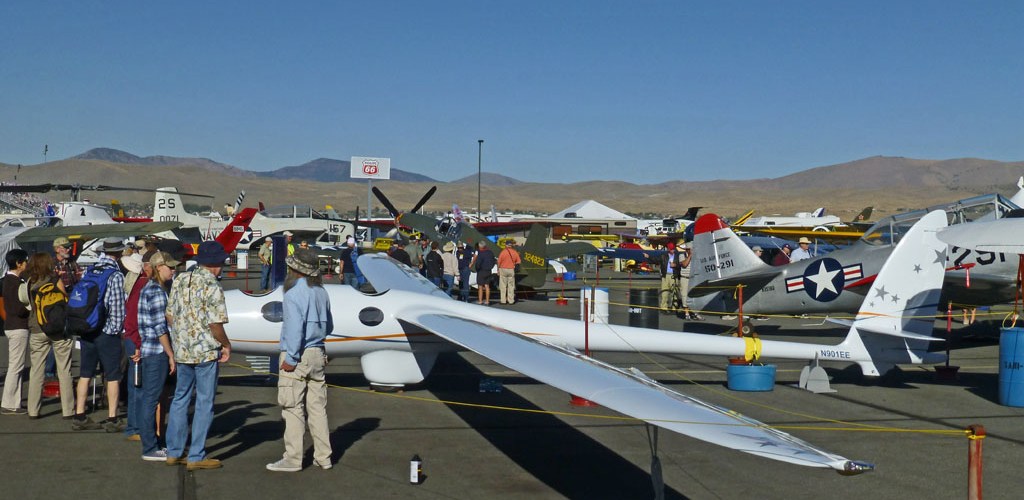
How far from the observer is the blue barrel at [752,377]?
10859 millimetres

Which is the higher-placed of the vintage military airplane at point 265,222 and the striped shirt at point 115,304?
the vintage military airplane at point 265,222

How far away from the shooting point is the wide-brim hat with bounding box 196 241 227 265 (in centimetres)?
727

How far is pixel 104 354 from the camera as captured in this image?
817 cm

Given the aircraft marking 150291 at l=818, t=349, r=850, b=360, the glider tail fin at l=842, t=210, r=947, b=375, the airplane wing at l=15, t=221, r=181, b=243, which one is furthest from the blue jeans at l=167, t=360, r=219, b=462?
the airplane wing at l=15, t=221, r=181, b=243

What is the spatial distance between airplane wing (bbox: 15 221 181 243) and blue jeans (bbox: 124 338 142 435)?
13.4 m

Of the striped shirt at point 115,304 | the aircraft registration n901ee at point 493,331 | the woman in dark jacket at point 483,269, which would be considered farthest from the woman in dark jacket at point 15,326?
the woman in dark jacket at point 483,269

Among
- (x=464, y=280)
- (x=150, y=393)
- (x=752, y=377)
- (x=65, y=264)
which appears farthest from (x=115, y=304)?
(x=464, y=280)

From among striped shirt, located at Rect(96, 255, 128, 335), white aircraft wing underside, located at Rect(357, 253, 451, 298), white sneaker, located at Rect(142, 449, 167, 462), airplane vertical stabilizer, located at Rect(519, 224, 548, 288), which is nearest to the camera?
white sneaker, located at Rect(142, 449, 167, 462)

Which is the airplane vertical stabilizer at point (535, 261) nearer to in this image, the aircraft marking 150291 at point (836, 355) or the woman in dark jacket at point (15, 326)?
the aircraft marking 150291 at point (836, 355)

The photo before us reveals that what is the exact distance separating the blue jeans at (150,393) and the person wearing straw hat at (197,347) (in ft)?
0.64

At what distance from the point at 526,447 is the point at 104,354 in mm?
3961

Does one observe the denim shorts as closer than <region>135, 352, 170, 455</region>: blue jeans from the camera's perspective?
No

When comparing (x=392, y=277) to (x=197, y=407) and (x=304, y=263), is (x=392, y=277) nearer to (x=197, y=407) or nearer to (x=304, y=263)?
(x=304, y=263)

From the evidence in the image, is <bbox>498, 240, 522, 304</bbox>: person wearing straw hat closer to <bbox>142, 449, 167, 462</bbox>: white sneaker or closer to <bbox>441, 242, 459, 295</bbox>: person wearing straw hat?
<bbox>441, 242, 459, 295</bbox>: person wearing straw hat
